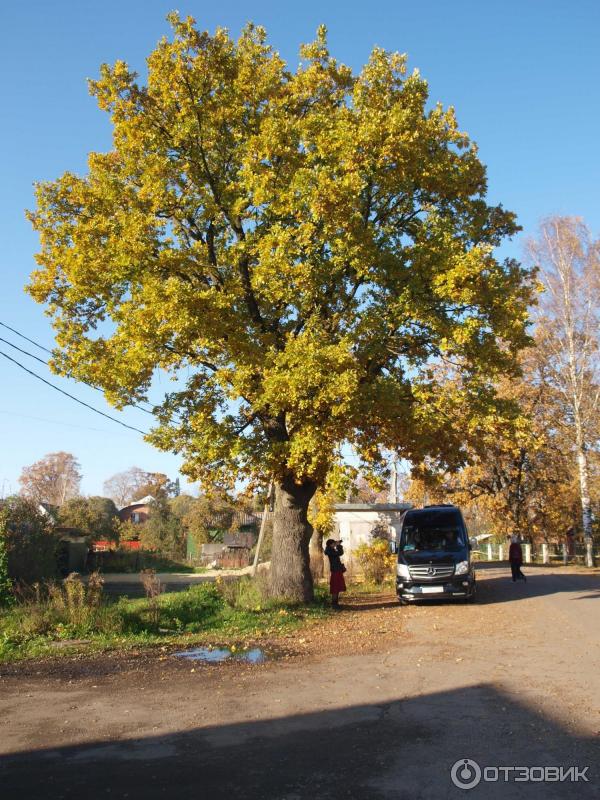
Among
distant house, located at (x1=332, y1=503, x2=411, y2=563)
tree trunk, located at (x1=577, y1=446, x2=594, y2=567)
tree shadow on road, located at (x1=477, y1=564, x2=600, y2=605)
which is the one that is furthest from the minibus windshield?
tree trunk, located at (x1=577, y1=446, x2=594, y2=567)

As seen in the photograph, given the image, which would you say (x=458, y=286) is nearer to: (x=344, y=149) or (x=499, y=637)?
(x=344, y=149)

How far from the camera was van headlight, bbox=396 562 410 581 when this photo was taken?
1677cm

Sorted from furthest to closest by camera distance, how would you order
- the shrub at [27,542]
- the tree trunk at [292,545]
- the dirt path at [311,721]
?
1. the shrub at [27,542]
2. the tree trunk at [292,545]
3. the dirt path at [311,721]

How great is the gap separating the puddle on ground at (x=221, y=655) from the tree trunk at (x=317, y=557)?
12.7m

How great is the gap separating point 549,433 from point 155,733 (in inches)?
1300

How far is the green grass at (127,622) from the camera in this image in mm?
11445

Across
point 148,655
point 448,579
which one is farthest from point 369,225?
point 148,655

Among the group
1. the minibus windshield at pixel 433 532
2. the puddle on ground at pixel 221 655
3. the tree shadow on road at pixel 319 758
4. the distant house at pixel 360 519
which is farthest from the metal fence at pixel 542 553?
the tree shadow on road at pixel 319 758

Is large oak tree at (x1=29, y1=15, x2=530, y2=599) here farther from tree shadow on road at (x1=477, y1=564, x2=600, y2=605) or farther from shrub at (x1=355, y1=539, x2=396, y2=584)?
shrub at (x1=355, y1=539, x2=396, y2=584)

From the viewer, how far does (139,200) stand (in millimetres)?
14758

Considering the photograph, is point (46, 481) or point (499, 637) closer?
point (499, 637)

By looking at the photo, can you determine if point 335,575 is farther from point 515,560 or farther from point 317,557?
point 515,560

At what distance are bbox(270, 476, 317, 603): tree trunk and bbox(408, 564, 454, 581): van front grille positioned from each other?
273 cm

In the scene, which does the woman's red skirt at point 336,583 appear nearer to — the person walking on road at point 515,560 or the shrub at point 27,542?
the shrub at point 27,542
